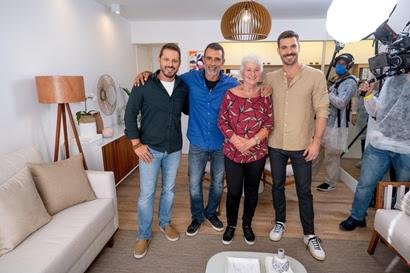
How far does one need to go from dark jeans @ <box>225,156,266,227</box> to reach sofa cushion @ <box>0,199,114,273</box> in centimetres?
92

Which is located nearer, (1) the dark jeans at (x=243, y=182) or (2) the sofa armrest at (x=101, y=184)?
(1) the dark jeans at (x=243, y=182)

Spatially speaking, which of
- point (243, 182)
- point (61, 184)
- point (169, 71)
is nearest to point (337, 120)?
point (243, 182)

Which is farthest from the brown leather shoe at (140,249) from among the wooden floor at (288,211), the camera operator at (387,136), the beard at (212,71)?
the camera operator at (387,136)

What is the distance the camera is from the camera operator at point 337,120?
2.80 m

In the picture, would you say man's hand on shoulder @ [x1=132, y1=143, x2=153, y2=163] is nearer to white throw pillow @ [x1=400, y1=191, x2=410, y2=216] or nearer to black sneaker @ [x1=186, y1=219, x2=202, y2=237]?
black sneaker @ [x1=186, y1=219, x2=202, y2=237]

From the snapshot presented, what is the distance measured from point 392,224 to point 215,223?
1270mm

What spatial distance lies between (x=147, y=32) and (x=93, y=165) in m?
2.53

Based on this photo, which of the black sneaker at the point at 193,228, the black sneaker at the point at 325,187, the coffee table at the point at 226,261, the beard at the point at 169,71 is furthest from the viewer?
the black sneaker at the point at 325,187

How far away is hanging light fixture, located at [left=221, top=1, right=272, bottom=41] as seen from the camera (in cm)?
190

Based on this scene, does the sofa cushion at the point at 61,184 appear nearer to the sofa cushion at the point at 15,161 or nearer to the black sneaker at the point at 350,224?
the sofa cushion at the point at 15,161

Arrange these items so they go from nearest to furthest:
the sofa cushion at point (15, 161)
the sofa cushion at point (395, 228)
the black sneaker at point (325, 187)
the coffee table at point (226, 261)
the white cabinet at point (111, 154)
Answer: the coffee table at point (226, 261)
the sofa cushion at point (395, 228)
the sofa cushion at point (15, 161)
the white cabinet at point (111, 154)
the black sneaker at point (325, 187)

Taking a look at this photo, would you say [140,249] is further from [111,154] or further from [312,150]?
[312,150]

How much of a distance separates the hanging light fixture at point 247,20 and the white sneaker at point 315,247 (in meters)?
1.57

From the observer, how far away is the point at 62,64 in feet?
8.74
